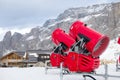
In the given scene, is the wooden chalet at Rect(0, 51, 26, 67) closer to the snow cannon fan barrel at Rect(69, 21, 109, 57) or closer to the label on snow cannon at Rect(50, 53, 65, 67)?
the label on snow cannon at Rect(50, 53, 65, 67)

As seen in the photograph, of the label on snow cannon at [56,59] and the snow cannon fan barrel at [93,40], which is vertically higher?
the snow cannon fan barrel at [93,40]

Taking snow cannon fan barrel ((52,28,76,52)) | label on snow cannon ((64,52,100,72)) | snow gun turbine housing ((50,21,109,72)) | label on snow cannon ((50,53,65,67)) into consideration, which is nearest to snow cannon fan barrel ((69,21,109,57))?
snow gun turbine housing ((50,21,109,72))

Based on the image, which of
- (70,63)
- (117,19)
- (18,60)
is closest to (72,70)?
(70,63)

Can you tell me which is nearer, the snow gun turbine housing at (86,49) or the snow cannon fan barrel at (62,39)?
the snow gun turbine housing at (86,49)

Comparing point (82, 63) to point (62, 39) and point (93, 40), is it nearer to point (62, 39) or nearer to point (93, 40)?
point (93, 40)

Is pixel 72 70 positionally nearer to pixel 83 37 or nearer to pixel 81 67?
pixel 81 67

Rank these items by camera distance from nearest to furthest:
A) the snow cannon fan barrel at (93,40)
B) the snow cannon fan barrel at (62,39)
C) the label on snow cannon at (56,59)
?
the snow cannon fan barrel at (93,40) → the snow cannon fan barrel at (62,39) → the label on snow cannon at (56,59)

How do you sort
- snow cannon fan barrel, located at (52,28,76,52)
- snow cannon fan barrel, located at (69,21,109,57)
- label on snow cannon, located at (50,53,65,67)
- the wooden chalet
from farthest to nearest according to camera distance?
the wooden chalet → label on snow cannon, located at (50,53,65,67) → snow cannon fan barrel, located at (52,28,76,52) → snow cannon fan barrel, located at (69,21,109,57)

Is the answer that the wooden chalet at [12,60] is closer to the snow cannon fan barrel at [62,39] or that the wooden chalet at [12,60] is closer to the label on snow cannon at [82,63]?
the snow cannon fan barrel at [62,39]

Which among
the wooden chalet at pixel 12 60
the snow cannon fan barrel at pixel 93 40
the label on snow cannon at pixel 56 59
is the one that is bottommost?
the wooden chalet at pixel 12 60

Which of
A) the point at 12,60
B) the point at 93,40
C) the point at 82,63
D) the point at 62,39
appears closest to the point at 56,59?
the point at 62,39

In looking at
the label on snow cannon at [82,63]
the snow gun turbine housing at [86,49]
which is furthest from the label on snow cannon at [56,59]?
the label on snow cannon at [82,63]

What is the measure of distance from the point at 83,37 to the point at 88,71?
81 centimetres

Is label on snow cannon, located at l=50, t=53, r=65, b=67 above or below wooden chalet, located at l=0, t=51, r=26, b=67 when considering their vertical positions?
above
